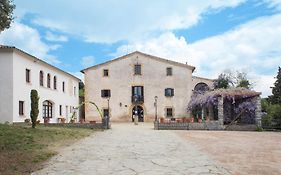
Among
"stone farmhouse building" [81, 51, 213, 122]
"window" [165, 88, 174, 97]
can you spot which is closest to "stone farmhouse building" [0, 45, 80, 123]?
"stone farmhouse building" [81, 51, 213, 122]

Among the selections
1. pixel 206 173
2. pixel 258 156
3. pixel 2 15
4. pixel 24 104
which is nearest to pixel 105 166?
pixel 206 173

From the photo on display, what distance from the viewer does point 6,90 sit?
24.8m

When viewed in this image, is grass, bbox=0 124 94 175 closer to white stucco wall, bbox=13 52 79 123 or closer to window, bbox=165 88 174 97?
white stucco wall, bbox=13 52 79 123

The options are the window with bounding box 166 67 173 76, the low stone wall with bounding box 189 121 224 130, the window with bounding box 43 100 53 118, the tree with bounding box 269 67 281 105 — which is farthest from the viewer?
the window with bounding box 166 67 173 76

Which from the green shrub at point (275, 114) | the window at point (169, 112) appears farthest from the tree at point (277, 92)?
the window at point (169, 112)

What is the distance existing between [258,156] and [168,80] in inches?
1246

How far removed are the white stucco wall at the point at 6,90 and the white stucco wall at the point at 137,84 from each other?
18.1 metres

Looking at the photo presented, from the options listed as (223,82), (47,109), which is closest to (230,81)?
(223,82)

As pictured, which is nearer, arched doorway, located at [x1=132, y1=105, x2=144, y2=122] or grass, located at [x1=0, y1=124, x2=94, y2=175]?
grass, located at [x1=0, y1=124, x2=94, y2=175]

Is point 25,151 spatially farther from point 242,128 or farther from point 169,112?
point 169,112

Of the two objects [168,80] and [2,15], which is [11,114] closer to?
[2,15]

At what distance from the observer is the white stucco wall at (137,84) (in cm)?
4216

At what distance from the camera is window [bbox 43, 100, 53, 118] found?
32963 mm

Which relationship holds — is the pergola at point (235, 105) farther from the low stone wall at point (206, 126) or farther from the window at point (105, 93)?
the window at point (105, 93)
